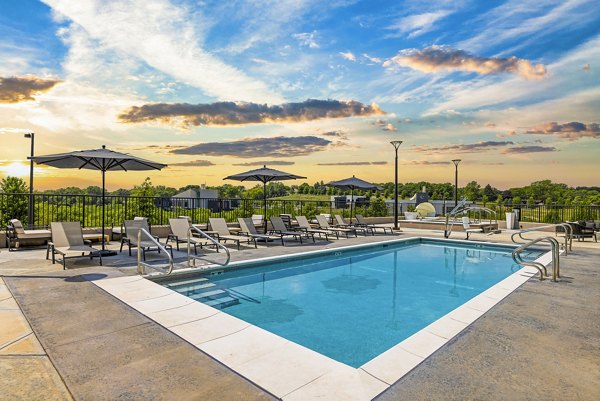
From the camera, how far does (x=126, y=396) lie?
239 cm

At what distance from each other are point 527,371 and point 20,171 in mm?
20788

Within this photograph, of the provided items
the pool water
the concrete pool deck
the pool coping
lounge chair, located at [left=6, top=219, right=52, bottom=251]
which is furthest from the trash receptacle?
lounge chair, located at [left=6, top=219, right=52, bottom=251]

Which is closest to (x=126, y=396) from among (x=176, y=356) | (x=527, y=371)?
(x=176, y=356)

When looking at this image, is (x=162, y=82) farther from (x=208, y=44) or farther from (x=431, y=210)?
(x=431, y=210)

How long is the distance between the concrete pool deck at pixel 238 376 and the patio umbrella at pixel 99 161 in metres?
3.16

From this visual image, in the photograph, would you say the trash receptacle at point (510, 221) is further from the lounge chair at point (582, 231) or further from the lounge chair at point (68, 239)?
the lounge chair at point (68, 239)

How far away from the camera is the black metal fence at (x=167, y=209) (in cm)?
1100

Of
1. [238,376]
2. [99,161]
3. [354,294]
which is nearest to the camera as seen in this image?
[238,376]

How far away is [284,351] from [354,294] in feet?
11.5

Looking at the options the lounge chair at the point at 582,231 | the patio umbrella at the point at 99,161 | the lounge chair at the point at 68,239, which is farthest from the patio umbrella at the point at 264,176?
the lounge chair at the point at 582,231

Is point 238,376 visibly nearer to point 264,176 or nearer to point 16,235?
point 16,235

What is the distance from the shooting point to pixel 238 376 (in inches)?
106

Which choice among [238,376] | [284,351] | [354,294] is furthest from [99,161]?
[238,376]

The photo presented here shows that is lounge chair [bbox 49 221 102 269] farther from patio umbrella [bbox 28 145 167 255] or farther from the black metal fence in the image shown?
the black metal fence
